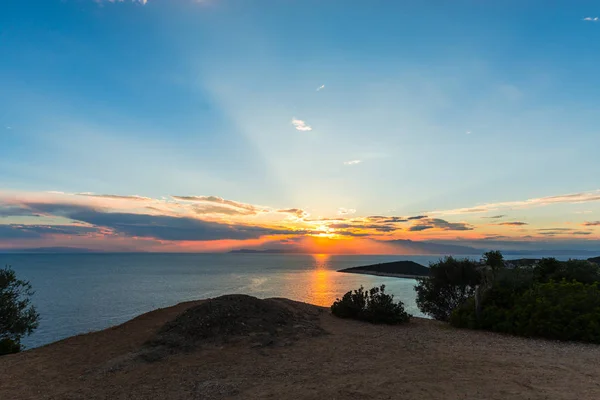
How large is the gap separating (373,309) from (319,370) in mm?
8094

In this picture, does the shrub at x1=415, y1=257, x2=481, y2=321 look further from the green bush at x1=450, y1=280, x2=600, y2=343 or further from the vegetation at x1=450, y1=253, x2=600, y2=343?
Answer: the green bush at x1=450, y1=280, x2=600, y2=343

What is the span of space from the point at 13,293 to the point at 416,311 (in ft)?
104

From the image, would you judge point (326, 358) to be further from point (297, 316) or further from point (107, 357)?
point (107, 357)

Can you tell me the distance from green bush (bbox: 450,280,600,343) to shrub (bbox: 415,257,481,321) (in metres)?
4.02

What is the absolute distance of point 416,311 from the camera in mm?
34344

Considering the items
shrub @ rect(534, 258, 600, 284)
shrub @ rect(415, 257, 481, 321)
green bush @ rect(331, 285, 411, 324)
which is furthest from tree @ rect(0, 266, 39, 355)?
shrub @ rect(534, 258, 600, 284)

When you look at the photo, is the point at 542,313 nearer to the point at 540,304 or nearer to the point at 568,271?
the point at 540,304

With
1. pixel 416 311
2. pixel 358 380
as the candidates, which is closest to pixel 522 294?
pixel 358 380

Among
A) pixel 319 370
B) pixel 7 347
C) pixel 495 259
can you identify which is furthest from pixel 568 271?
pixel 7 347

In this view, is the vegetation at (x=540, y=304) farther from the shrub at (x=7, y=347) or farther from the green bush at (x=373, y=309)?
the shrub at (x=7, y=347)

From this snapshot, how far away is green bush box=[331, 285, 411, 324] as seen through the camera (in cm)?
1584

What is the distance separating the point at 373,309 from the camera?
639 inches

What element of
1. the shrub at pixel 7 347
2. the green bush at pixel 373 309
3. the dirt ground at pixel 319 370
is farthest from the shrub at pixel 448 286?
the shrub at pixel 7 347

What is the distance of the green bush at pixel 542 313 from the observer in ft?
40.4
